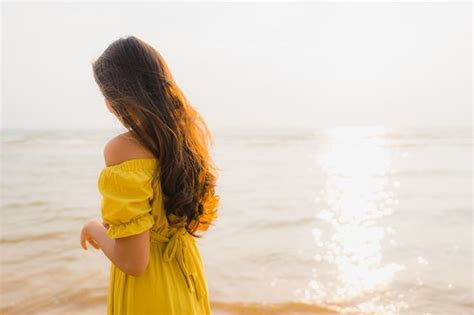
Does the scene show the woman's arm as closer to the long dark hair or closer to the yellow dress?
the yellow dress

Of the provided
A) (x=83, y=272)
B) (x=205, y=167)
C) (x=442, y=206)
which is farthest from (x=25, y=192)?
(x=205, y=167)

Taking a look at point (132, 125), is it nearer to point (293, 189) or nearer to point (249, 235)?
point (249, 235)

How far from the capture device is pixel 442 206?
841 centimetres

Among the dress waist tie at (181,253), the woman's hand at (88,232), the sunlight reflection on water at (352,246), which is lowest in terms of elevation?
the sunlight reflection on water at (352,246)

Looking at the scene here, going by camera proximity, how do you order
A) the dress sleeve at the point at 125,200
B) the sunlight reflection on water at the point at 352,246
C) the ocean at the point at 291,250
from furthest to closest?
the sunlight reflection on water at the point at 352,246, the ocean at the point at 291,250, the dress sleeve at the point at 125,200

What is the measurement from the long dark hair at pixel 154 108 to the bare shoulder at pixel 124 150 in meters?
0.02

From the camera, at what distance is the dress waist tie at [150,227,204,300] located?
1995 mm

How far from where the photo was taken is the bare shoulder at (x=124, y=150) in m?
1.81

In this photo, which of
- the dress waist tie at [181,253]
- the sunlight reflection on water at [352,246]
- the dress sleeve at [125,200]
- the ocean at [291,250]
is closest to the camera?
the dress sleeve at [125,200]

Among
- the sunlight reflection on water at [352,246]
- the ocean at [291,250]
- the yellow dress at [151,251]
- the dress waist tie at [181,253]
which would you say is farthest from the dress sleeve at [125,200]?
the sunlight reflection on water at [352,246]

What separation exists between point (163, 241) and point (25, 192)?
27.9 ft

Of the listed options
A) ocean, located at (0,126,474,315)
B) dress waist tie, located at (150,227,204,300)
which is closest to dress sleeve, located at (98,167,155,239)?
dress waist tie, located at (150,227,204,300)

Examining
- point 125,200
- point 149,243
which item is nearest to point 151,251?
point 149,243

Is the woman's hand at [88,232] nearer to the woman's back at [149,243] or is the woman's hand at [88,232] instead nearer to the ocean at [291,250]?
the woman's back at [149,243]
